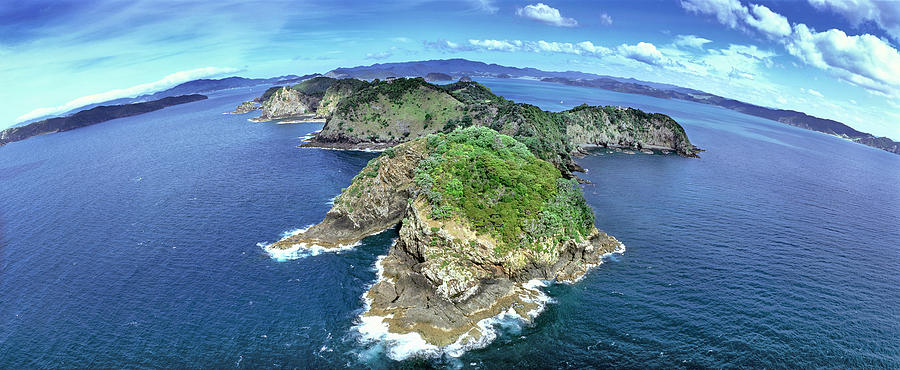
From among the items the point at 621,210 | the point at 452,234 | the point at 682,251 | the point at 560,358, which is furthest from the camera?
the point at 621,210

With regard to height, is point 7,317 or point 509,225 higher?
point 509,225

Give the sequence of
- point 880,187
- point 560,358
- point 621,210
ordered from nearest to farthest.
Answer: point 560,358 < point 621,210 < point 880,187

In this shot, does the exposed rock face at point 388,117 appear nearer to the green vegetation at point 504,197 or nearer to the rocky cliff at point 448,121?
the rocky cliff at point 448,121

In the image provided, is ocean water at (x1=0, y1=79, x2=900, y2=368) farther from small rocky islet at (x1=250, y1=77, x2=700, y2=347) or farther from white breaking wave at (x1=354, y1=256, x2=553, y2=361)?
small rocky islet at (x1=250, y1=77, x2=700, y2=347)

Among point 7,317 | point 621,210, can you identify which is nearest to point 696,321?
point 621,210

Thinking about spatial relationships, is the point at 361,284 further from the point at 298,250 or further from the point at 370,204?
the point at 370,204

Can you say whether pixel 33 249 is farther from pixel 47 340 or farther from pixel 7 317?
pixel 47 340

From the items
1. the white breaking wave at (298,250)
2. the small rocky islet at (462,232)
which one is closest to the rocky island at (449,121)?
the small rocky islet at (462,232)
